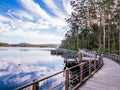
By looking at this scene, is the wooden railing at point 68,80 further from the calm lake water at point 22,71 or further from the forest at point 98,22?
the forest at point 98,22

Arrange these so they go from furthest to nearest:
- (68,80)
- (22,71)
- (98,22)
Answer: (98,22) → (22,71) → (68,80)

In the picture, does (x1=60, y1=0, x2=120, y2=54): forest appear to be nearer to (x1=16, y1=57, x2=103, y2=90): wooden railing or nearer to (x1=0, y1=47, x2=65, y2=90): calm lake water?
(x1=0, y1=47, x2=65, y2=90): calm lake water

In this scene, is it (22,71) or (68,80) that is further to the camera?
(22,71)

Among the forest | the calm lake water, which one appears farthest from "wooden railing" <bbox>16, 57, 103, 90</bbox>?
the forest

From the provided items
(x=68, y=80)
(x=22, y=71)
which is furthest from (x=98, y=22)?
(x=68, y=80)

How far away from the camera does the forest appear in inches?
1598

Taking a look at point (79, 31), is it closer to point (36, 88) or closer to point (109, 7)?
point (109, 7)

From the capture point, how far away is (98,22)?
52125mm

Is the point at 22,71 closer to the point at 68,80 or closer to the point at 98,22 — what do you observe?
the point at 68,80

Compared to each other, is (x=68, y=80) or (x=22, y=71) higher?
(x=68, y=80)

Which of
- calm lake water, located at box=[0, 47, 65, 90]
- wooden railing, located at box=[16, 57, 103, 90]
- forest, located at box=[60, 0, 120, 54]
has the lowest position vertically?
calm lake water, located at box=[0, 47, 65, 90]

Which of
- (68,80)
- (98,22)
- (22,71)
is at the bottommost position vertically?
(22,71)

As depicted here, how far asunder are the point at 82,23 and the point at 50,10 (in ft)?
91.8

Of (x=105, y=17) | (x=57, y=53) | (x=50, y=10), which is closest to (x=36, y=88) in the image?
(x=50, y=10)
